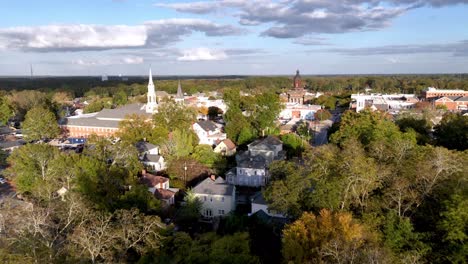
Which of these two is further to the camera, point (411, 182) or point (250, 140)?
point (250, 140)

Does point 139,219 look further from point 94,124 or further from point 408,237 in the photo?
point 94,124

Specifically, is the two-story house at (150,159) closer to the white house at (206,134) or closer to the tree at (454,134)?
the white house at (206,134)

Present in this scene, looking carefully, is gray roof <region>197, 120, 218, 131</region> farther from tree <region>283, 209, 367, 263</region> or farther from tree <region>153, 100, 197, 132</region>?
tree <region>283, 209, 367, 263</region>

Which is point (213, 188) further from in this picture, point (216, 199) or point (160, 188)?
point (160, 188)

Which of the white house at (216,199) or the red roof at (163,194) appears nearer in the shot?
the white house at (216,199)

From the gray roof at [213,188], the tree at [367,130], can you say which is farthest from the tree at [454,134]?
the gray roof at [213,188]

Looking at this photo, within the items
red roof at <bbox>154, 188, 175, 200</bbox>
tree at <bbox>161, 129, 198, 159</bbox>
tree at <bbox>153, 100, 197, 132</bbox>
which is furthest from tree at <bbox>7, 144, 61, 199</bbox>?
tree at <bbox>153, 100, 197, 132</bbox>

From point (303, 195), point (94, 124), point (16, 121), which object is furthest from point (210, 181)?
point (16, 121)
